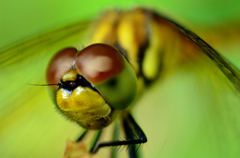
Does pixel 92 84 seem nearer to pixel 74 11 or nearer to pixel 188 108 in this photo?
pixel 188 108

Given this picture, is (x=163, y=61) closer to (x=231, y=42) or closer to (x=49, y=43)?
(x=49, y=43)

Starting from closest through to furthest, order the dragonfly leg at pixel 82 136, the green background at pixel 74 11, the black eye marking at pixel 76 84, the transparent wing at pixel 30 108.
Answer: the black eye marking at pixel 76 84, the dragonfly leg at pixel 82 136, the transparent wing at pixel 30 108, the green background at pixel 74 11

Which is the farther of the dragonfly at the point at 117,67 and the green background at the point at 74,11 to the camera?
the green background at the point at 74,11

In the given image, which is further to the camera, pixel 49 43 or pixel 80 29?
pixel 80 29

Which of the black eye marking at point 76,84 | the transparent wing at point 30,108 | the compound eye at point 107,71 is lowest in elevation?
the transparent wing at point 30,108

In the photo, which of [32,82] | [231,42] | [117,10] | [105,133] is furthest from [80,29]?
[231,42]

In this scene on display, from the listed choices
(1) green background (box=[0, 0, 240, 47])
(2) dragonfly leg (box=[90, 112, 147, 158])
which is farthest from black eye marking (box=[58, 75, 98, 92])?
(1) green background (box=[0, 0, 240, 47])

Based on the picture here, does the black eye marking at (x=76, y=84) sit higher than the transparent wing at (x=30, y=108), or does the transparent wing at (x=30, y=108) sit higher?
the black eye marking at (x=76, y=84)

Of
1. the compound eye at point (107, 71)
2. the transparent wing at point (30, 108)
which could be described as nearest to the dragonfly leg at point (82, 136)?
the transparent wing at point (30, 108)

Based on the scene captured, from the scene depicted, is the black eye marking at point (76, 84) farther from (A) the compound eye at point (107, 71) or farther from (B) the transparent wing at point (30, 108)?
(B) the transparent wing at point (30, 108)

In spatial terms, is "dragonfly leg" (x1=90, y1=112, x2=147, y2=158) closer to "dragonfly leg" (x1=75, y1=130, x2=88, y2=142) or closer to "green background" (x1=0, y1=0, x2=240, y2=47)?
"dragonfly leg" (x1=75, y1=130, x2=88, y2=142)
